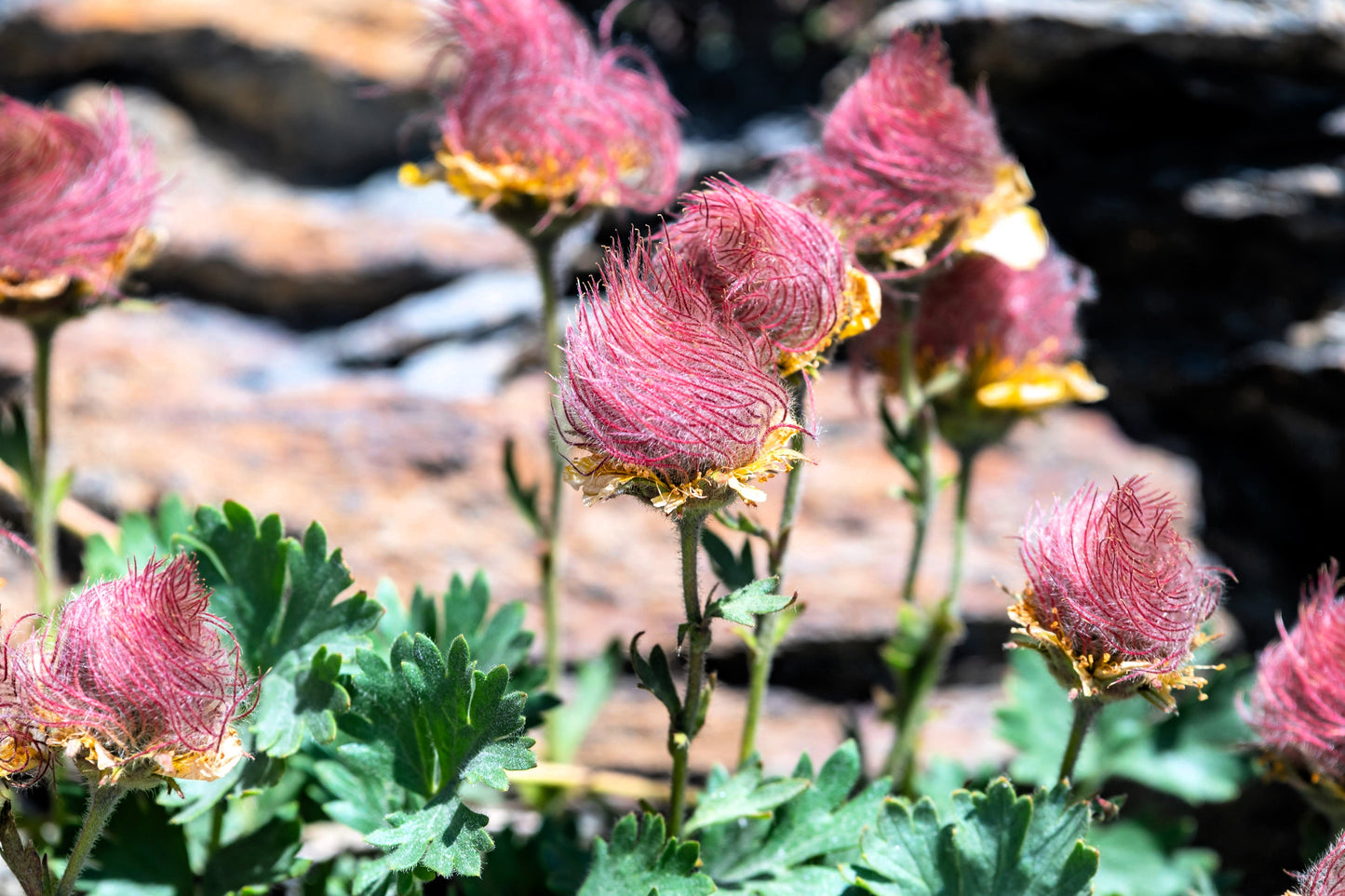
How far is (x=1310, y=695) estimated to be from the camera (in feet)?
4.87

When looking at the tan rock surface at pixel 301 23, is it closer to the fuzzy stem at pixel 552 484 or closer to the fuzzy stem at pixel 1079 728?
the fuzzy stem at pixel 552 484

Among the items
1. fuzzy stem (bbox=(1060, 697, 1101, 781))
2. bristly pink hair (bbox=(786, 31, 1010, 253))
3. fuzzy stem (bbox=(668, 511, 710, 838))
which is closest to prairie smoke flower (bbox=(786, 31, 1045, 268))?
bristly pink hair (bbox=(786, 31, 1010, 253))

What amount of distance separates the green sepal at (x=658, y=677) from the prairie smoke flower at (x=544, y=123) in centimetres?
79

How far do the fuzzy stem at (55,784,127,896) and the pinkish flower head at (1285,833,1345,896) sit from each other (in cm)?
133

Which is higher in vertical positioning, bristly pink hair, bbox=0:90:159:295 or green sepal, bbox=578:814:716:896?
bristly pink hair, bbox=0:90:159:295

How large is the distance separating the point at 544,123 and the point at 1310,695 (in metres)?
1.39

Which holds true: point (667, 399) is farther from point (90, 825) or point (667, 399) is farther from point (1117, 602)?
point (90, 825)

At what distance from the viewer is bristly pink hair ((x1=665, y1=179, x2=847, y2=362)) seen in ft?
4.25

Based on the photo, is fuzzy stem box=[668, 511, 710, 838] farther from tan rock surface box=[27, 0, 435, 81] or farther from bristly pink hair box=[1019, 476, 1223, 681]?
tan rock surface box=[27, 0, 435, 81]

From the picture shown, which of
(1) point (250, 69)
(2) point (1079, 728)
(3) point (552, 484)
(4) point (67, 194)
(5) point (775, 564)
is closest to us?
(2) point (1079, 728)

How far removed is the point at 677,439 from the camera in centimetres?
119

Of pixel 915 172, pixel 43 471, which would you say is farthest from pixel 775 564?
pixel 43 471

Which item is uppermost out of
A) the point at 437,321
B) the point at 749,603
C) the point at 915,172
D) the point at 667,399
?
the point at 915,172

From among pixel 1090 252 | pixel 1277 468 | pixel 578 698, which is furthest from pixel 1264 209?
pixel 578 698
